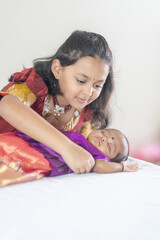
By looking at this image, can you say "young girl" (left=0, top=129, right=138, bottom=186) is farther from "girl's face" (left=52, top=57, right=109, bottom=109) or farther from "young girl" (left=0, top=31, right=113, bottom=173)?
"girl's face" (left=52, top=57, right=109, bottom=109)

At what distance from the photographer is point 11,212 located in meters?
0.57

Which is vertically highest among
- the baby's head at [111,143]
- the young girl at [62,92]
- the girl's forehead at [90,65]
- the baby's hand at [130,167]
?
the girl's forehead at [90,65]

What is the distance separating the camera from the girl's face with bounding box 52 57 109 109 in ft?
3.55

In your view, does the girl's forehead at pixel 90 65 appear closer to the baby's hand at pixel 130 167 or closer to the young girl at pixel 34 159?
the young girl at pixel 34 159

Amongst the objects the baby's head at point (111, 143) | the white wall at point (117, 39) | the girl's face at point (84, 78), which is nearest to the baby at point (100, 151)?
the baby's head at point (111, 143)

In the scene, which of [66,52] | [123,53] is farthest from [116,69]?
[66,52]

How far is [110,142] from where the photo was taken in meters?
1.19

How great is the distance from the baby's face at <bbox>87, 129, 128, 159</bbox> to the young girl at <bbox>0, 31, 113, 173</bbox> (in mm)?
151

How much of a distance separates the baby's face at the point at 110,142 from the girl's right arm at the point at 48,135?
23cm

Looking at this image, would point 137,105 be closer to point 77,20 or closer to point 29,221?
point 77,20

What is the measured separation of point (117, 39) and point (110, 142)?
1.18 metres

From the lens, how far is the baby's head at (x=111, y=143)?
3.86ft

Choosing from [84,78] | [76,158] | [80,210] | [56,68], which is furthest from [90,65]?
[80,210]

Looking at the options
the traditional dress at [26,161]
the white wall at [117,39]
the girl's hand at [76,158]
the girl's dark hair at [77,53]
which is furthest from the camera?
the white wall at [117,39]
